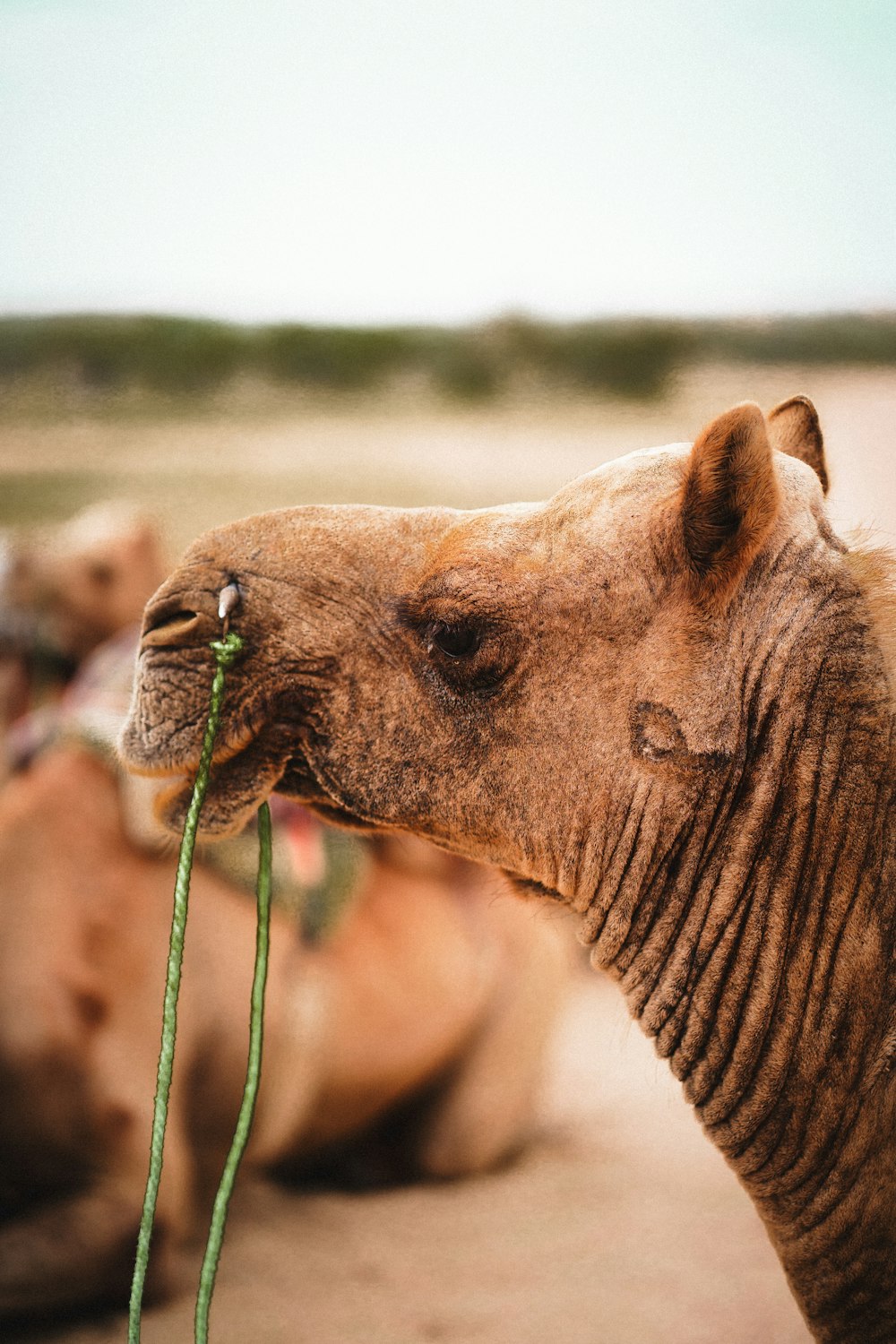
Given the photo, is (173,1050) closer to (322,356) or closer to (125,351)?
(125,351)

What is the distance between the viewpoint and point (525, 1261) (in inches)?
110

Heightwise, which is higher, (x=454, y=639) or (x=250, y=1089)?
(x=454, y=639)

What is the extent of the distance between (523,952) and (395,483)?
3.99 metres

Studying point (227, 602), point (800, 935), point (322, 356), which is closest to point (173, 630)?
point (227, 602)

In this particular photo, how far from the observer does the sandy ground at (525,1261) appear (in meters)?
2.44

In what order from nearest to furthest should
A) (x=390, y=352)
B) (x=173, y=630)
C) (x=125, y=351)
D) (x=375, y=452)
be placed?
(x=173, y=630) < (x=125, y=351) < (x=390, y=352) < (x=375, y=452)

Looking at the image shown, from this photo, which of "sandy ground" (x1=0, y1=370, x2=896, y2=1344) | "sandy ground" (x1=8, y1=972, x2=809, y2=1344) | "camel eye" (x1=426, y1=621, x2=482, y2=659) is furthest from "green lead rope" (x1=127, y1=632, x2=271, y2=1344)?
"sandy ground" (x1=8, y1=972, x2=809, y2=1344)

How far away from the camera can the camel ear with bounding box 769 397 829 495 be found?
5.06 feet

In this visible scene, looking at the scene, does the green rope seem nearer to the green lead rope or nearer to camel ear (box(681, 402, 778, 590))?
the green lead rope

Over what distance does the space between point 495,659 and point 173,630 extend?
14.3 inches

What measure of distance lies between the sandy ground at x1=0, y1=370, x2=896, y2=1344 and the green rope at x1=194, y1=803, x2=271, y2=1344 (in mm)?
518

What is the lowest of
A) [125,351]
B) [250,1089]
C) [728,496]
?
[250,1089]

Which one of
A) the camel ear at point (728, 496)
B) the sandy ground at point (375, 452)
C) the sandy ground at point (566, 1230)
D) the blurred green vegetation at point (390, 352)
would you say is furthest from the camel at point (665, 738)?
the sandy ground at point (375, 452)

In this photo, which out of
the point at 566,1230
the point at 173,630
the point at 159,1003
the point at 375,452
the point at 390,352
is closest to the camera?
the point at 173,630
